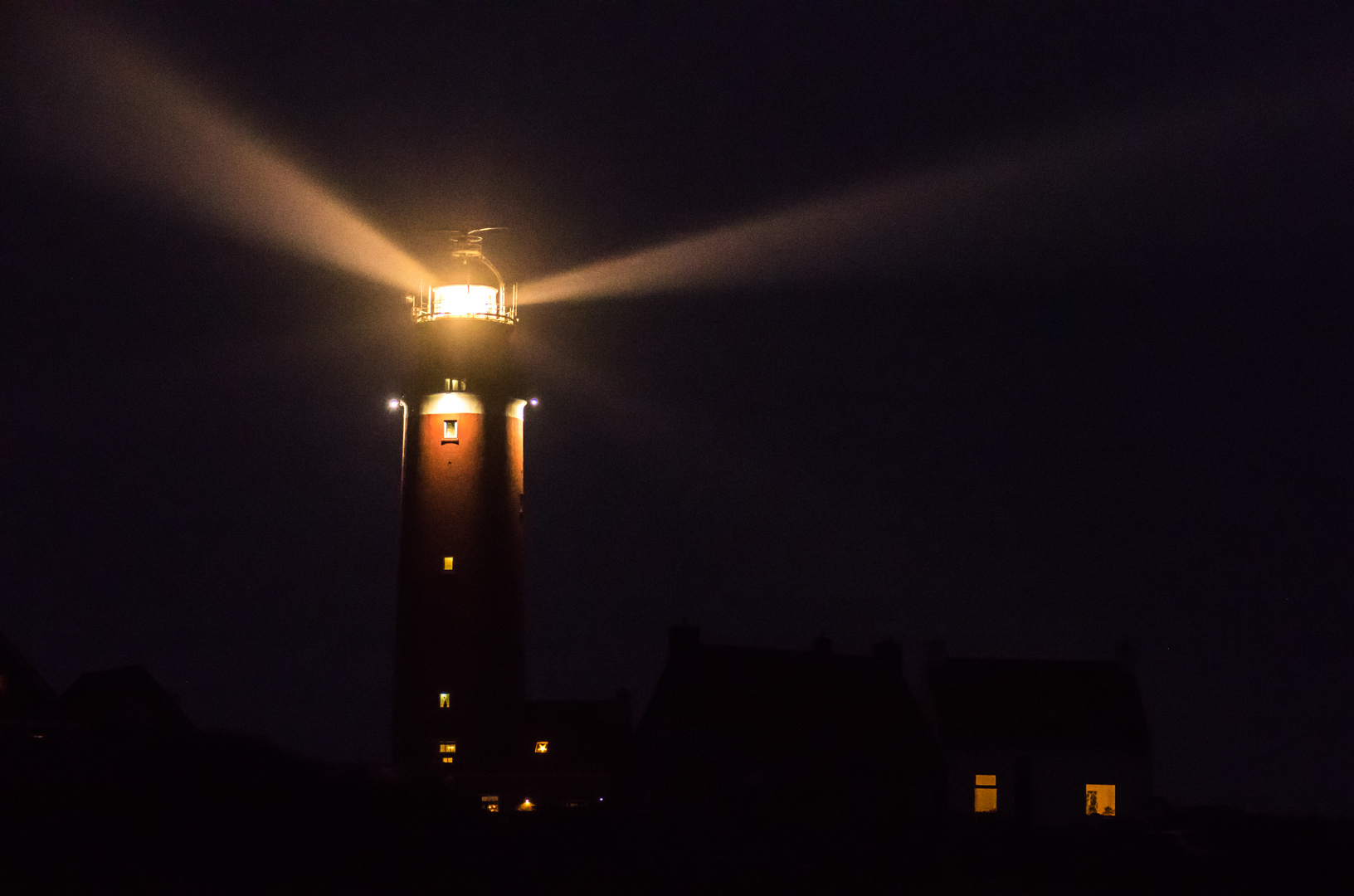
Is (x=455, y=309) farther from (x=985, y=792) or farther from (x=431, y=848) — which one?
(x=431, y=848)

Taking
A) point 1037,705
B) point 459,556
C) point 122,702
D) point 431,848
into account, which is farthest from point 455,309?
point 431,848

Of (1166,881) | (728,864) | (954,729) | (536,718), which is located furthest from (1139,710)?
(728,864)

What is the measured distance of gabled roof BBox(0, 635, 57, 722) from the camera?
38844 mm

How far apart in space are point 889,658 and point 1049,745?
4934 millimetres

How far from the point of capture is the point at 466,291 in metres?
44.1

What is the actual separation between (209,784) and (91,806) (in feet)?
5.17

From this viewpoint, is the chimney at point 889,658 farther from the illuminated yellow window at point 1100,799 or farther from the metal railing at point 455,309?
the metal railing at point 455,309

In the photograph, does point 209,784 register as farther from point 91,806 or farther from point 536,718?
point 536,718

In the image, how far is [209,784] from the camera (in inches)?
961

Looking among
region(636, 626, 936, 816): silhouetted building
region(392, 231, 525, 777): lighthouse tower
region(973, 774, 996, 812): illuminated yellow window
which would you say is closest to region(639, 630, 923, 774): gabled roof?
region(636, 626, 936, 816): silhouetted building

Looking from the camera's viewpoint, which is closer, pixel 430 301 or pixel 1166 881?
pixel 1166 881

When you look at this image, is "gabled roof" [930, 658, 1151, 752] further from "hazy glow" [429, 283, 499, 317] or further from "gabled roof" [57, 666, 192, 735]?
"gabled roof" [57, 666, 192, 735]

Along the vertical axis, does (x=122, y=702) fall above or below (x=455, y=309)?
below

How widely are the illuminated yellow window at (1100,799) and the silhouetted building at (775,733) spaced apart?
3508 millimetres
